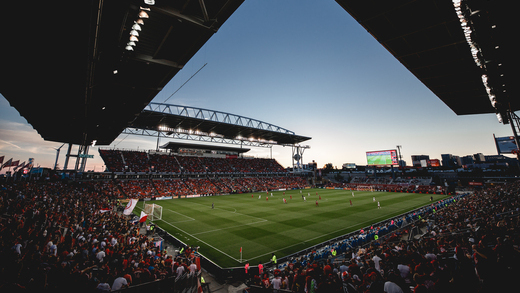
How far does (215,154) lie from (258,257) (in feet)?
193

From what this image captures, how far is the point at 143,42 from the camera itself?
939cm

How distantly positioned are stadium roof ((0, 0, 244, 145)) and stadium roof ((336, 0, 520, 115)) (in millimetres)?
6457

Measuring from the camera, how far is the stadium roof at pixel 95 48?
684 cm

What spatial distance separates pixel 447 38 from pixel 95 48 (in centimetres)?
1594

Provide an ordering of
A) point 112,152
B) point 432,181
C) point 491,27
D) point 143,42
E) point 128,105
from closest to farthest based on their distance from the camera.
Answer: point 491,27 → point 143,42 → point 128,105 → point 112,152 → point 432,181

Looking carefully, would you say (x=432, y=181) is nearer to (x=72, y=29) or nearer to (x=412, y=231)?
(x=412, y=231)

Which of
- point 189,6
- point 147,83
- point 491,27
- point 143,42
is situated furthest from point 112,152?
point 491,27

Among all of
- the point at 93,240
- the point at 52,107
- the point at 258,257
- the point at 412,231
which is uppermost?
the point at 52,107

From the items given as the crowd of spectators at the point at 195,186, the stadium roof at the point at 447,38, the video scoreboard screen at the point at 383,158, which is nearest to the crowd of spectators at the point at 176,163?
the crowd of spectators at the point at 195,186

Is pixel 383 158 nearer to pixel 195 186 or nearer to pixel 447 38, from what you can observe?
pixel 195 186

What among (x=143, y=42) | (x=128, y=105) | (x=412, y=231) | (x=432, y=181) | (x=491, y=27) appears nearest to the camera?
(x=491, y=27)

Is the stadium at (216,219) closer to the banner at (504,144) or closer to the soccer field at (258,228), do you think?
the soccer field at (258,228)

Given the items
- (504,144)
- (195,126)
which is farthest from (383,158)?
(195,126)

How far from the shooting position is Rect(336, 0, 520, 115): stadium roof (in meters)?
8.08
